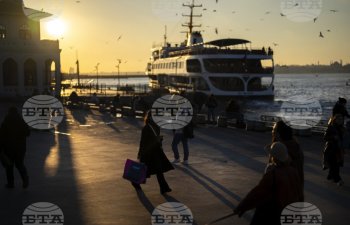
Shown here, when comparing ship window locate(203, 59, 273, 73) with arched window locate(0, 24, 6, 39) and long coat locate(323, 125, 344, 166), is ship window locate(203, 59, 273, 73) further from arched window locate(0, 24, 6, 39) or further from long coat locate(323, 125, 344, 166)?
long coat locate(323, 125, 344, 166)

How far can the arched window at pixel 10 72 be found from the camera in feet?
148

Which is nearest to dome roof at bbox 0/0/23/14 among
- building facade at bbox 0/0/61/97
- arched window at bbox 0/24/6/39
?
building facade at bbox 0/0/61/97

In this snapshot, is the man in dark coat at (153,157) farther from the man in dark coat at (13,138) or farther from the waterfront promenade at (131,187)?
the man in dark coat at (13,138)

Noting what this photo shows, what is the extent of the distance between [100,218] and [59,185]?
277cm

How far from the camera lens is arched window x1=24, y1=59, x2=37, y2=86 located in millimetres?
45906

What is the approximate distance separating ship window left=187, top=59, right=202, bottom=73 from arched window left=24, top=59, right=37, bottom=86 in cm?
1754

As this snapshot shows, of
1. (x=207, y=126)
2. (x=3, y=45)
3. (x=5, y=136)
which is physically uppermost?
(x=3, y=45)

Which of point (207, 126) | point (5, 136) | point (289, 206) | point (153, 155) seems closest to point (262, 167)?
point (153, 155)

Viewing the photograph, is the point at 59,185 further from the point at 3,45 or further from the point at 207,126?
the point at 3,45

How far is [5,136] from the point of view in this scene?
31.9 feet
